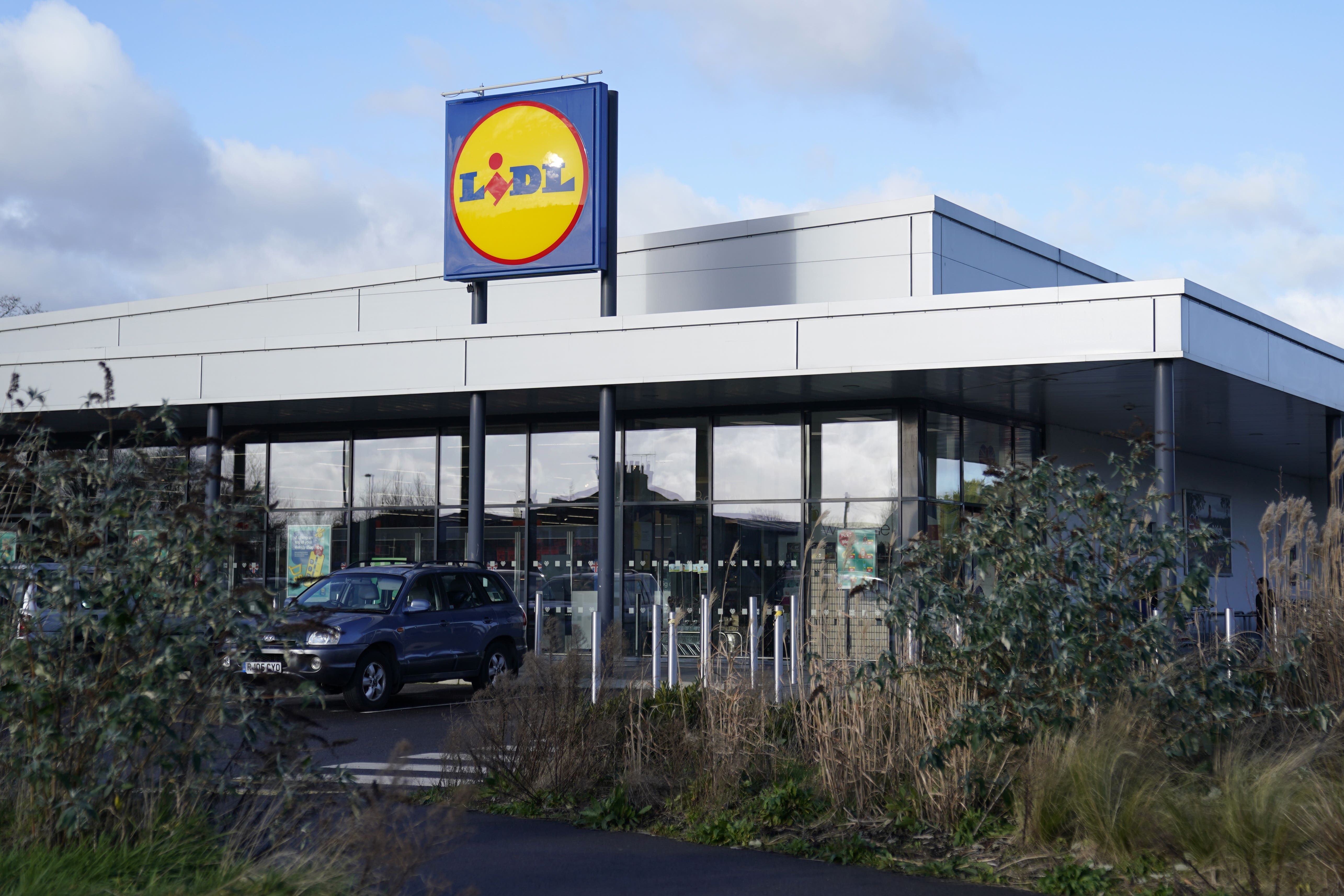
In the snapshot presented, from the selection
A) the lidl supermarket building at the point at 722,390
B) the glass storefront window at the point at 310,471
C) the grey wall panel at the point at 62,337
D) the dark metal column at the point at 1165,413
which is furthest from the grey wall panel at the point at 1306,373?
the grey wall panel at the point at 62,337

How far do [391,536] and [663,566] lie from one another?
17.5 feet

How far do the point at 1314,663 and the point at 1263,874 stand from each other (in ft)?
12.4

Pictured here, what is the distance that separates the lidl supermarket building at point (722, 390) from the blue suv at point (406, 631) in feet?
10.1

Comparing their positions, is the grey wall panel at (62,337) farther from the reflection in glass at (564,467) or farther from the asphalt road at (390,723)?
the asphalt road at (390,723)

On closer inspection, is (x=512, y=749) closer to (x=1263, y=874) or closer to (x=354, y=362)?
(x=1263, y=874)

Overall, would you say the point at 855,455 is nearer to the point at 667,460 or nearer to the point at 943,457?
the point at 943,457

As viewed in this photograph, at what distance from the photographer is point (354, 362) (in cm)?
2020

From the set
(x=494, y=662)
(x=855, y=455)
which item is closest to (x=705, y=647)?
(x=494, y=662)

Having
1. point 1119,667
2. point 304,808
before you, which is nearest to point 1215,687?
point 1119,667

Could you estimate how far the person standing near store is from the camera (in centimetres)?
1014

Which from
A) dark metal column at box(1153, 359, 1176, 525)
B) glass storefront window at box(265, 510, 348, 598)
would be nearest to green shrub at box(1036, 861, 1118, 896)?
dark metal column at box(1153, 359, 1176, 525)

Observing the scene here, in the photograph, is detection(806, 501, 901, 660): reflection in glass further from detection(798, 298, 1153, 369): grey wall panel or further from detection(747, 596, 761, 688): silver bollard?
detection(747, 596, 761, 688): silver bollard

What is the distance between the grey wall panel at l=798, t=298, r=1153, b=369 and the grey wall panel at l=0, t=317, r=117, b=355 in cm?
1693

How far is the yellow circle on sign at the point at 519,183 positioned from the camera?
20359mm
